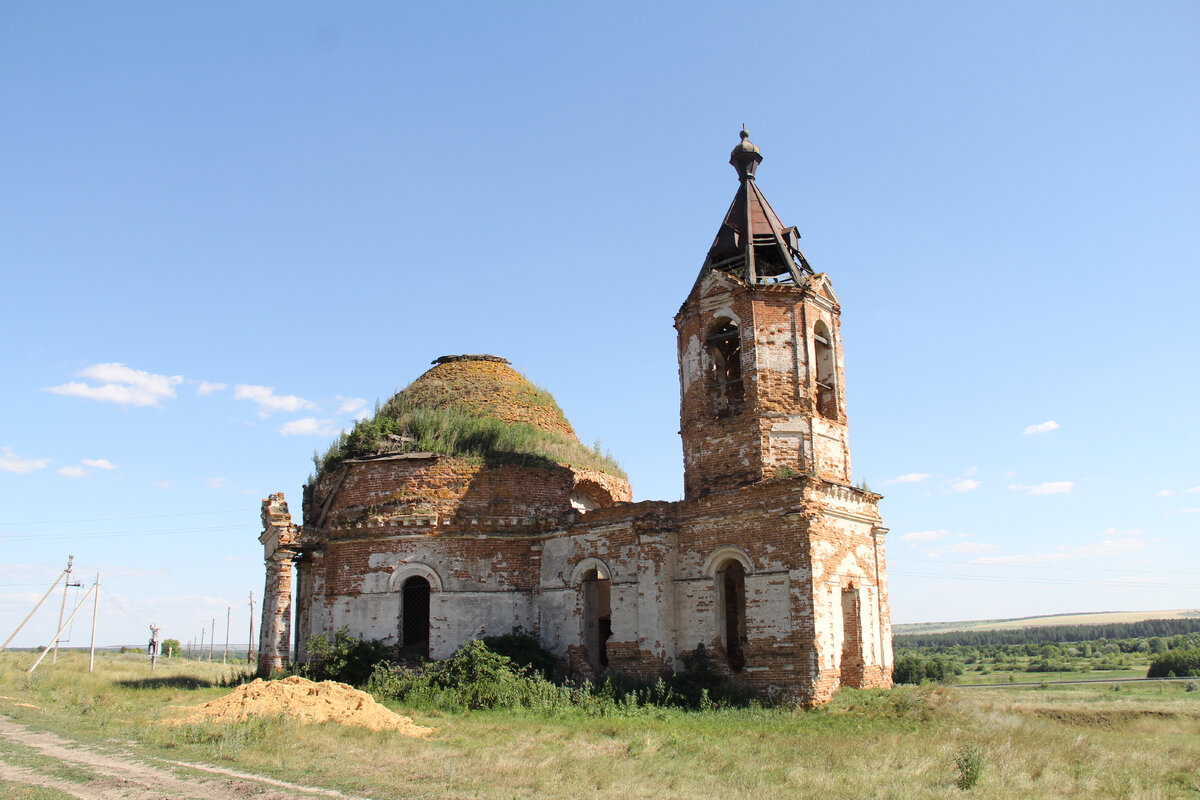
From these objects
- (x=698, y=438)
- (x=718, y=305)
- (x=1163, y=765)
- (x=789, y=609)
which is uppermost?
(x=718, y=305)

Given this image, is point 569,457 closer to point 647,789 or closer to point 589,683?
point 589,683

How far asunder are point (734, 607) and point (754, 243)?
8061 millimetres

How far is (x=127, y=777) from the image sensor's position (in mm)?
9430

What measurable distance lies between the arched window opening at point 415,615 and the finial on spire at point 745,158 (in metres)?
12.3

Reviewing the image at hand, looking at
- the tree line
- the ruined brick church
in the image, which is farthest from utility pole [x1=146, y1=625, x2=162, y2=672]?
the tree line

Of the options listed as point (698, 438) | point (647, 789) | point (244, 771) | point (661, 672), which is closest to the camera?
point (647, 789)

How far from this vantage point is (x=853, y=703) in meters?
14.1

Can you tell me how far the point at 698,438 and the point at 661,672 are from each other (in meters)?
4.74

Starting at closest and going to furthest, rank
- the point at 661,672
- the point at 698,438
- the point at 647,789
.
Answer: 1. the point at 647,789
2. the point at 661,672
3. the point at 698,438

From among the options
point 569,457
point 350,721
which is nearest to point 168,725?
point 350,721

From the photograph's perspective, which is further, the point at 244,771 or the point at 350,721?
the point at 350,721

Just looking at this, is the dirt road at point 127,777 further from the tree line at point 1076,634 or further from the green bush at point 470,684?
the tree line at point 1076,634

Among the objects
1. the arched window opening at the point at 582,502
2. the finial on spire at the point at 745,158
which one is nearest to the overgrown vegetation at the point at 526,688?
the arched window opening at the point at 582,502

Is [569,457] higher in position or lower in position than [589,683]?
higher
